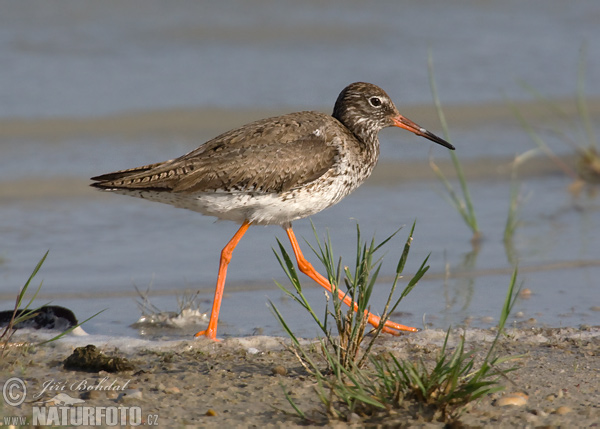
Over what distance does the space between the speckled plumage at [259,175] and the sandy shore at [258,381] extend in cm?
102

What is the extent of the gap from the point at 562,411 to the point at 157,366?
2.19m

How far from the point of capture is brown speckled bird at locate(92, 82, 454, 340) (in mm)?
5738

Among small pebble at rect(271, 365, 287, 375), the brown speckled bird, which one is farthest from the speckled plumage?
small pebble at rect(271, 365, 287, 375)

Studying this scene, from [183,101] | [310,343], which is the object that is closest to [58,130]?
[183,101]

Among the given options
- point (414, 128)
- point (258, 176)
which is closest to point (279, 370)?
point (258, 176)

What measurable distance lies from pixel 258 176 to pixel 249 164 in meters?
0.10

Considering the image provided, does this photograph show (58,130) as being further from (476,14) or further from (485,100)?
(476,14)

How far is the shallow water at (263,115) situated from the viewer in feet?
21.8

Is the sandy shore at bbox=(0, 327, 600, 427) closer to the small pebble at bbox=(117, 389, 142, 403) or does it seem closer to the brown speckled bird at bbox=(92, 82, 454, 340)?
the small pebble at bbox=(117, 389, 142, 403)

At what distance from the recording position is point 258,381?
4555mm

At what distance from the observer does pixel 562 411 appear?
4094 mm

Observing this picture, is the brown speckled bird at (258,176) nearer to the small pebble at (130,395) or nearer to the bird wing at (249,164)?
the bird wing at (249,164)

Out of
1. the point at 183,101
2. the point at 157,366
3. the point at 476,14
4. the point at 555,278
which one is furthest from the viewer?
the point at 476,14

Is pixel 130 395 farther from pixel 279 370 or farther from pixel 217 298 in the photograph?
pixel 217 298
